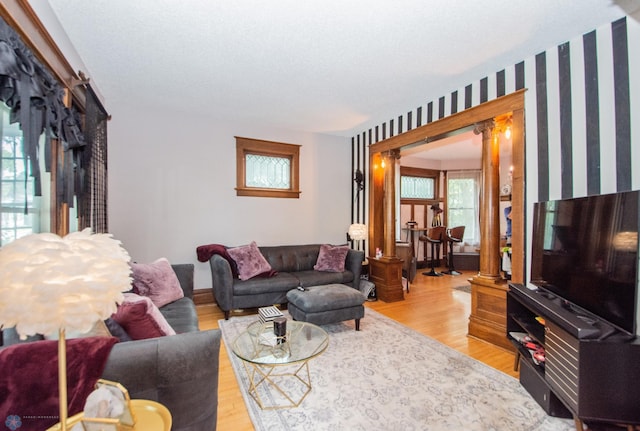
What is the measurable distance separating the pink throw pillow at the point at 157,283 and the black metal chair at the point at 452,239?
5.67 meters

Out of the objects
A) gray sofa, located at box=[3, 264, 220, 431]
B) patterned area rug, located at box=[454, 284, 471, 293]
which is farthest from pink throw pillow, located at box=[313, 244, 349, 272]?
gray sofa, located at box=[3, 264, 220, 431]

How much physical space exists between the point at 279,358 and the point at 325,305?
1.11m

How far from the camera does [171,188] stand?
414 centimetres

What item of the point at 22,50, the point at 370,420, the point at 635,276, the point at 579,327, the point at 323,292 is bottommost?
the point at 370,420

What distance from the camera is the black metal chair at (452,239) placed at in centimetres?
655


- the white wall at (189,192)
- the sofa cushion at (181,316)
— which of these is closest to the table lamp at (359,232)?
the white wall at (189,192)

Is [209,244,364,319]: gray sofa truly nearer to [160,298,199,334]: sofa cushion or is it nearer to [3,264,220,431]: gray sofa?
[160,298,199,334]: sofa cushion

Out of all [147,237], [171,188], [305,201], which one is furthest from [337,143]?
[147,237]

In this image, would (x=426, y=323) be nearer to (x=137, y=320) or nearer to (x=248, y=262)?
(x=248, y=262)

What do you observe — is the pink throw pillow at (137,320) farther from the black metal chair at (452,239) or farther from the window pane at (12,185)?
the black metal chair at (452,239)

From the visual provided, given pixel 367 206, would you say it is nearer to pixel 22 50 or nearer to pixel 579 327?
pixel 579 327

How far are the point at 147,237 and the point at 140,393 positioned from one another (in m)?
3.24

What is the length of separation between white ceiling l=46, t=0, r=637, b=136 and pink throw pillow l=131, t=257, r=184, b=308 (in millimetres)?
1944

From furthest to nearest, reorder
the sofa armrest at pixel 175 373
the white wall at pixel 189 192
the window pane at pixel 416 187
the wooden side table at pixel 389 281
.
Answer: the window pane at pixel 416 187, the wooden side table at pixel 389 281, the white wall at pixel 189 192, the sofa armrest at pixel 175 373
